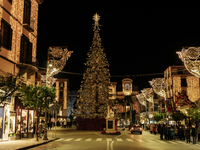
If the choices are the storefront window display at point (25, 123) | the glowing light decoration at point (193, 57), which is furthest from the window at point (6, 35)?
the glowing light decoration at point (193, 57)

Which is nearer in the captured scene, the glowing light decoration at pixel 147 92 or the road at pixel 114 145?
the road at pixel 114 145

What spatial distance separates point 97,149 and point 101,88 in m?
31.4

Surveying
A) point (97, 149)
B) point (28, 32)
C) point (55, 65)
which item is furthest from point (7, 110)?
point (97, 149)

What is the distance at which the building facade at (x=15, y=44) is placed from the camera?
71.2ft

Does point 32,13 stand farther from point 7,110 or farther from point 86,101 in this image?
point 86,101

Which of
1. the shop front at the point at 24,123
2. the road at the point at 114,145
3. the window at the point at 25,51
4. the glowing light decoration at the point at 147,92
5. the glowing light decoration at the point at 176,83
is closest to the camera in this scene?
the road at the point at 114,145

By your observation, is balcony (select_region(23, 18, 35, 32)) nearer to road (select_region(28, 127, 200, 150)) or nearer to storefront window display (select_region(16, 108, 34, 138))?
storefront window display (select_region(16, 108, 34, 138))

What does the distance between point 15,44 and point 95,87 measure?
2481 centimetres

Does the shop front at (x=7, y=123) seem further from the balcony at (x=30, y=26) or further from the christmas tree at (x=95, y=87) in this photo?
the christmas tree at (x=95, y=87)

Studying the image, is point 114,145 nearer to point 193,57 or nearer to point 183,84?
point 193,57

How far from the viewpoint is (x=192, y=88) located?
6594 centimetres

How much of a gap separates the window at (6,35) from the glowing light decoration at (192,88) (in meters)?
52.9

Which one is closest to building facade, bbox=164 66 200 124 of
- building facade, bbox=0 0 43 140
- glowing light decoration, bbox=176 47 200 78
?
glowing light decoration, bbox=176 47 200 78

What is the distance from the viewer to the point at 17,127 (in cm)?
2488
